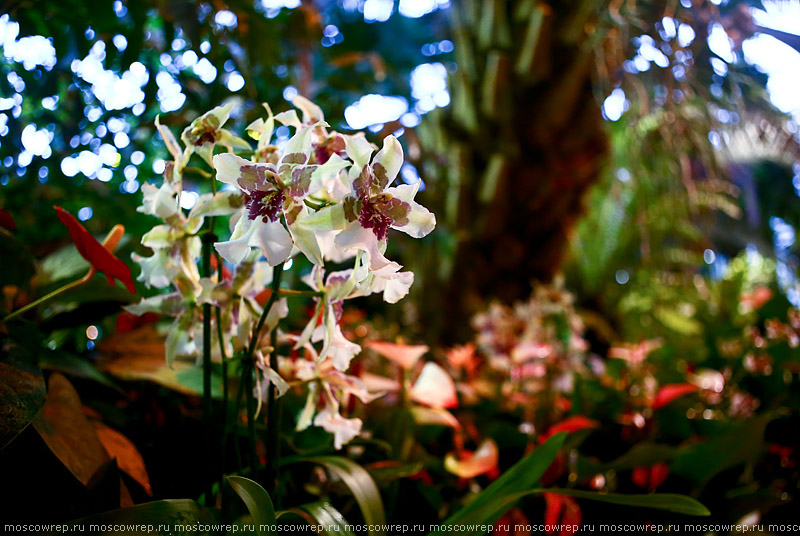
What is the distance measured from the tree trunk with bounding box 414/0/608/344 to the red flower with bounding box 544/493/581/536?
34.1 inches

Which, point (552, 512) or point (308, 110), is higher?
point (308, 110)

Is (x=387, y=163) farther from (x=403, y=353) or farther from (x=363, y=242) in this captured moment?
(x=403, y=353)

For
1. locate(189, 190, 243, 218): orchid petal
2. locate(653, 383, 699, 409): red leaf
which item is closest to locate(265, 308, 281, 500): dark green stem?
locate(189, 190, 243, 218): orchid petal

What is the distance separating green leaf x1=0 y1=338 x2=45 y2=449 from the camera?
1.21 feet

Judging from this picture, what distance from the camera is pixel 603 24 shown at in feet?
3.68

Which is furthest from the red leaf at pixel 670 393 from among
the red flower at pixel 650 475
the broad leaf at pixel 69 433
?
the broad leaf at pixel 69 433

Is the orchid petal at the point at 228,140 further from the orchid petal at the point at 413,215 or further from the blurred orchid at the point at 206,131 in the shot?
the orchid petal at the point at 413,215

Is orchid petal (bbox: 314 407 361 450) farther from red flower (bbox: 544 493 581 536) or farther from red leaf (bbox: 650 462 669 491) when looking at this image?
red leaf (bbox: 650 462 669 491)

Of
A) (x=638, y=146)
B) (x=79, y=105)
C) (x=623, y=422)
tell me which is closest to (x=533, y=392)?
(x=623, y=422)

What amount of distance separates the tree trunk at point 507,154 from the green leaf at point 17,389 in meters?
1.07

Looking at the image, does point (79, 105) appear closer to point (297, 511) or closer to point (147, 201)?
point (147, 201)

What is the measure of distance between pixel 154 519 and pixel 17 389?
16cm

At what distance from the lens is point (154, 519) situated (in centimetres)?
35

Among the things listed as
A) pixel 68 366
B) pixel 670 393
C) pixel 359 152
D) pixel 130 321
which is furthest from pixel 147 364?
pixel 670 393
